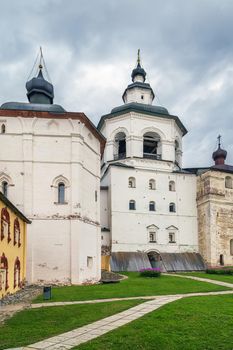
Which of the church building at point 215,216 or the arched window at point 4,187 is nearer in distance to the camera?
the arched window at point 4,187

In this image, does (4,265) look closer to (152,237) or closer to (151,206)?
(152,237)

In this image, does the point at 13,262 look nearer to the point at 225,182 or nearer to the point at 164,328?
the point at 164,328

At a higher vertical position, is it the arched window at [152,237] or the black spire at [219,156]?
the black spire at [219,156]

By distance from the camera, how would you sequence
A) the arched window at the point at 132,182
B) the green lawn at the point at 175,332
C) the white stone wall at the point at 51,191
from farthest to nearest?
the arched window at the point at 132,182 < the white stone wall at the point at 51,191 < the green lawn at the point at 175,332

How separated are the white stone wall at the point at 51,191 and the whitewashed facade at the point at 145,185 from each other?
1023 cm

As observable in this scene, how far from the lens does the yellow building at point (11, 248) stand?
615 inches

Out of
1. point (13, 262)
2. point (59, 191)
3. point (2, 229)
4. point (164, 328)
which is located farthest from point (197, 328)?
point (59, 191)

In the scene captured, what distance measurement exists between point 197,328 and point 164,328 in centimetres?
77

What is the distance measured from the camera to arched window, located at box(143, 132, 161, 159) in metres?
37.0

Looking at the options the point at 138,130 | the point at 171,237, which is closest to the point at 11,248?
the point at 171,237

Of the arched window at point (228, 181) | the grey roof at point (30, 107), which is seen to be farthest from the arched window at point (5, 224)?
the arched window at point (228, 181)

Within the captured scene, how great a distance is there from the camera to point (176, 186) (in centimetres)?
3631

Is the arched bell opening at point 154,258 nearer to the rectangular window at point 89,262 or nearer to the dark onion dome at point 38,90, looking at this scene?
the rectangular window at point 89,262

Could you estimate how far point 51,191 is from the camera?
74.1 feet
